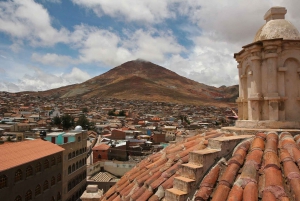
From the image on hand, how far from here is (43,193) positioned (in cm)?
2169

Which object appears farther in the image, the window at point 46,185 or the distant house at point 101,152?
the distant house at point 101,152

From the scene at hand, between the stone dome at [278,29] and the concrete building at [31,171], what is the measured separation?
685 inches

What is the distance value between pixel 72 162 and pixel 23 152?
24.4ft

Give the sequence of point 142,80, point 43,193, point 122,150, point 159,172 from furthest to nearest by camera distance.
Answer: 1. point 142,80
2. point 122,150
3. point 43,193
4. point 159,172

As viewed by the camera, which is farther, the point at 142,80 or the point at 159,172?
the point at 142,80

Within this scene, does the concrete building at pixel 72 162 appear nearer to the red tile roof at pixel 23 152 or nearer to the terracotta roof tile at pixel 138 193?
the red tile roof at pixel 23 152

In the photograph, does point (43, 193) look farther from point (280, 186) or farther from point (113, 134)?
point (113, 134)

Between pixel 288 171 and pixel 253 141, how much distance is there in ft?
3.65

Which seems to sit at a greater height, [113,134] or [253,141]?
[253,141]

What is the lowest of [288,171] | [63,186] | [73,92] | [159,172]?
[63,186]

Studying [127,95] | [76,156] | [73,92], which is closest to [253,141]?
[76,156]

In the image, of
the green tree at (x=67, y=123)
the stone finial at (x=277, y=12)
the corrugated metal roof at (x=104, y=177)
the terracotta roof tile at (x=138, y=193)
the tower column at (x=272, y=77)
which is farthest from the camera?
the green tree at (x=67, y=123)

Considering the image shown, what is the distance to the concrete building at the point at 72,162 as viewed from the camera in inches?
1030

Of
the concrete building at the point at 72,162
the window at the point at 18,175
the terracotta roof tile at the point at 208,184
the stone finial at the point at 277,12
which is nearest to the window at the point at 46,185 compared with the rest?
the concrete building at the point at 72,162
